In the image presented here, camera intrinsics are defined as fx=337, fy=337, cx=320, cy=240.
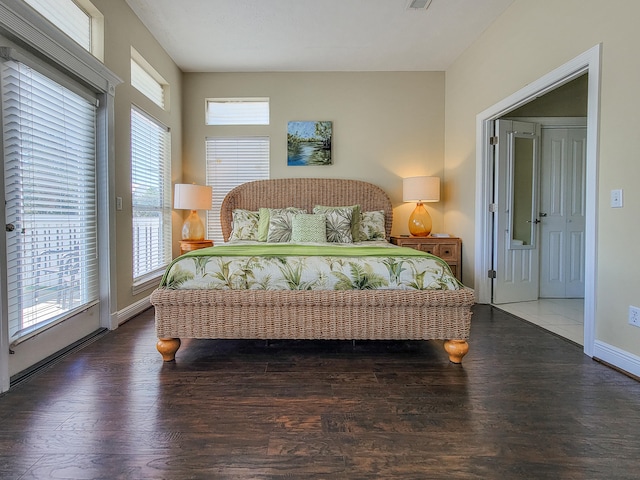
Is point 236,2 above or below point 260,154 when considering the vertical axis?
above

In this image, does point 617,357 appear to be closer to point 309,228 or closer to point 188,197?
point 309,228

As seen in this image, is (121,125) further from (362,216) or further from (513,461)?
(513,461)

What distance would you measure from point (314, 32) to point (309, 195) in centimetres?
181

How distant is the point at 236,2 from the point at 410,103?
2447mm

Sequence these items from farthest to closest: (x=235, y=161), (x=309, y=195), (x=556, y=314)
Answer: (x=235, y=161) < (x=309, y=195) < (x=556, y=314)

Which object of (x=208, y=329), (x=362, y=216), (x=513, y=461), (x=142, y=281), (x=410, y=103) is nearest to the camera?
(x=513, y=461)

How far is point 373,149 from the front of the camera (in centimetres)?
448

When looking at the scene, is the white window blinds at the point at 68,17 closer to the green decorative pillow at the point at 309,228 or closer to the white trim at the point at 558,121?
the green decorative pillow at the point at 309,228

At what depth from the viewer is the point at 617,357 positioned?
82.0 inches

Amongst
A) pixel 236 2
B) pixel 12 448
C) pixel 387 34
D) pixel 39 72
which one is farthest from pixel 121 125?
pixel 387 34

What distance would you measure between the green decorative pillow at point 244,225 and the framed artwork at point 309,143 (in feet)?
2.95

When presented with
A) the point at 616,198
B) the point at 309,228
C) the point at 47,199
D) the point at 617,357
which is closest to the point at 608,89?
the point at 616,198

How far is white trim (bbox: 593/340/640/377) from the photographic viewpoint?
1979mm

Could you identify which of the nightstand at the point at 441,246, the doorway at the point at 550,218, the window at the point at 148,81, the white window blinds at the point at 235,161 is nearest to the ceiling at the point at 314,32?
the window at the point at 148,81
